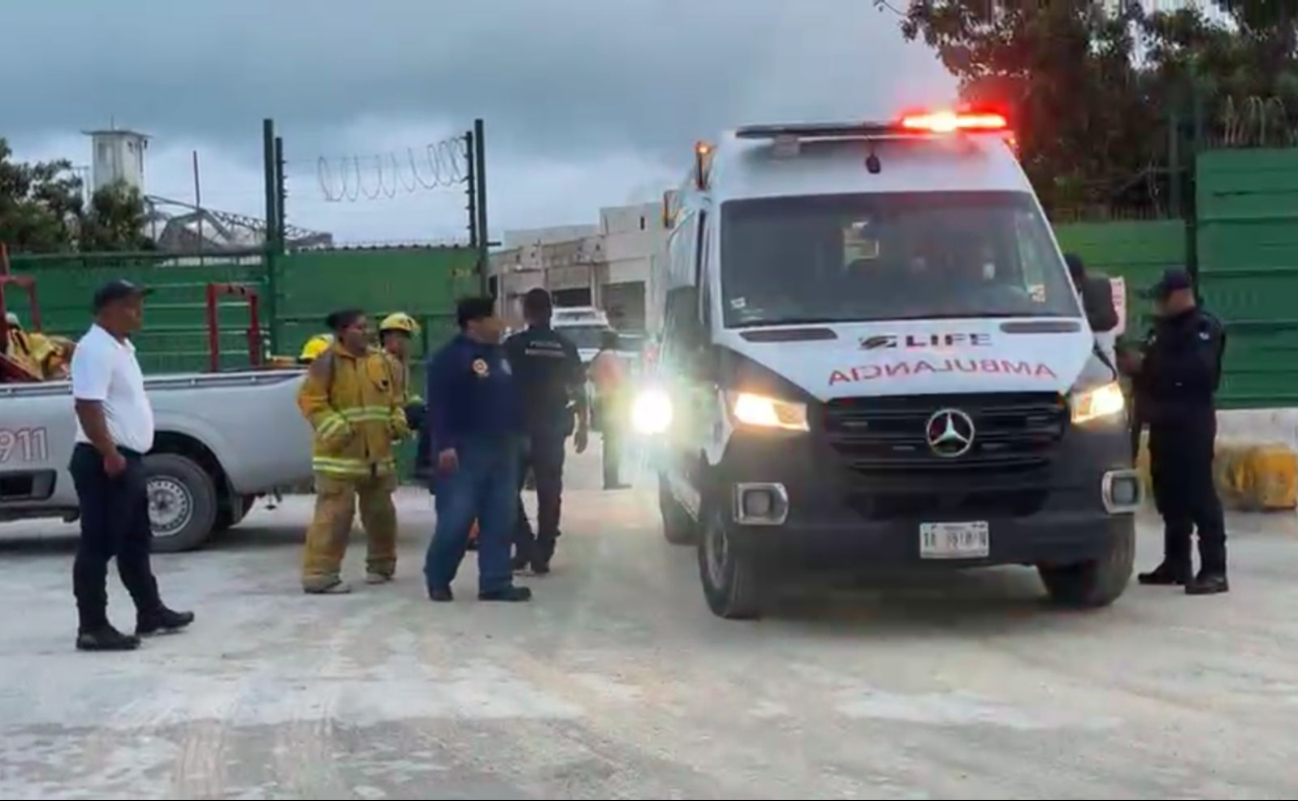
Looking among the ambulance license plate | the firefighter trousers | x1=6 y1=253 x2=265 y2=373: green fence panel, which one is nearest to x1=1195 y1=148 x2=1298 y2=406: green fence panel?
the ambulance license plate

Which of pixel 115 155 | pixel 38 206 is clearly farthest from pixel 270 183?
pixel 115 155

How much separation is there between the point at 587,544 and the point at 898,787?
22.6 feet

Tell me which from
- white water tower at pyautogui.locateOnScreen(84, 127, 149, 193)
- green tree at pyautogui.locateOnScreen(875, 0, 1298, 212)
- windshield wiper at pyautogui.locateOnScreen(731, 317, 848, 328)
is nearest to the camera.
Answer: windshield wiper at pyautogui.locateOnScreen(731, 317, 848, 328)

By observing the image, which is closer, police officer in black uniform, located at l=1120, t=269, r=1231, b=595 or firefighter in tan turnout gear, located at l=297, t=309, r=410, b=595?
police officer in black uniform, located at l=1120, t=269, r=1231, b=595

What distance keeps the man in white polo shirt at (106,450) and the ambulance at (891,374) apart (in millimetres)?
2909

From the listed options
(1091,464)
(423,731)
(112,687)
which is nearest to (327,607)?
(112,687)

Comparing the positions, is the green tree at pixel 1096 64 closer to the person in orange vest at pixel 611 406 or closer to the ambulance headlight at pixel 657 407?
the person in orange vest at pixel 611 406

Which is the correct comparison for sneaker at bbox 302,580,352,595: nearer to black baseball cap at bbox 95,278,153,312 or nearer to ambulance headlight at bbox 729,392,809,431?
black baseball cap at bbox 95,278,153,312

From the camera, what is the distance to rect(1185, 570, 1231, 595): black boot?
9.81 m

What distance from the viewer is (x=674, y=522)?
1238cm

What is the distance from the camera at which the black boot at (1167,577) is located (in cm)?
1009

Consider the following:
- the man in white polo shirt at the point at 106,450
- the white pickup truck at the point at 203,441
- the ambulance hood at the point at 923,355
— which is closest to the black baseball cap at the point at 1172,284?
the ambulance hood at the point at 923,355

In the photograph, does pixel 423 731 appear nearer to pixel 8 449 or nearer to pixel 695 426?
pixel 695 426

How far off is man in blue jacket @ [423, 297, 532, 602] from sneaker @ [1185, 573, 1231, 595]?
3.82m
